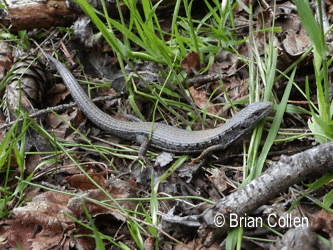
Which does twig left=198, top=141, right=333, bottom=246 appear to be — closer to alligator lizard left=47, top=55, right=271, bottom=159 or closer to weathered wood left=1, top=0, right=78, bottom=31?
alligator lizard left=47, top=55, right=271, bottom=159

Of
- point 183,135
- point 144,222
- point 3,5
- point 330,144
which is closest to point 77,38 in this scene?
point 3,5

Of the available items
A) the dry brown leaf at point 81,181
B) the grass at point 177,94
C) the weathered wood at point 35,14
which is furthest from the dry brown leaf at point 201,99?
the weathered wood at point 35,14

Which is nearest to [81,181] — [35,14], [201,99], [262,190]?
[201,99]

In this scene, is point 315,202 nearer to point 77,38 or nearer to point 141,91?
point 141,91

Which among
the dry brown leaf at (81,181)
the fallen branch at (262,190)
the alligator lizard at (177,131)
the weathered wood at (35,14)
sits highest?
the weathered wood at (35,14)

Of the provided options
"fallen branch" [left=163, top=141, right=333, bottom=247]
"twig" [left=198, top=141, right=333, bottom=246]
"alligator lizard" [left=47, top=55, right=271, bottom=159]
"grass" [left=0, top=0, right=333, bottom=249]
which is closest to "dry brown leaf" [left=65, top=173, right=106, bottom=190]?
"grass" [left=0, top=0, right=333, bottom=249]

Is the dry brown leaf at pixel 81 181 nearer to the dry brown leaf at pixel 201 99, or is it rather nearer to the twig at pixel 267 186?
the twig at pixel 267 186
